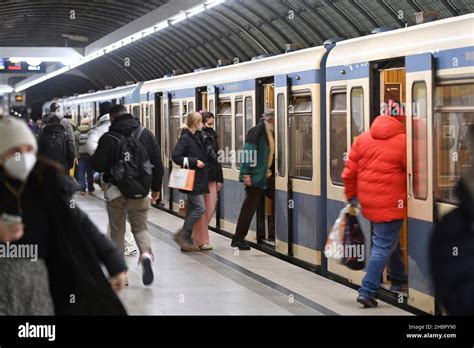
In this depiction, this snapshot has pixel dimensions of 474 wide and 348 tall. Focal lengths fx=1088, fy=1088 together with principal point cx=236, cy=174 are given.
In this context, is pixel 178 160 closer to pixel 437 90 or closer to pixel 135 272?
pixel 135 272

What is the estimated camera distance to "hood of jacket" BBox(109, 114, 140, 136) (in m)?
10.9

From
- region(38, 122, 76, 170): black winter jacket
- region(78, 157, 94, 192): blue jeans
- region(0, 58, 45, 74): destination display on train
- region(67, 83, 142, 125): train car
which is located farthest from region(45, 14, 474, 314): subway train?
region(0, 58, 45, 74): destination display on train

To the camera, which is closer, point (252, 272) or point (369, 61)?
point (369, 61)

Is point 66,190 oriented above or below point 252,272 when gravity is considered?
above

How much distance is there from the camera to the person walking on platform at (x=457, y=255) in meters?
3.93

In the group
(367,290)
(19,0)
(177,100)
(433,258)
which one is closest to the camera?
(433,258)

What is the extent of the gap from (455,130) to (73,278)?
455 centimetres

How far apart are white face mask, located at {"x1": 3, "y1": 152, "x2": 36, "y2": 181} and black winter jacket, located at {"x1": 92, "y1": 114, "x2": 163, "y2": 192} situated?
5.69m

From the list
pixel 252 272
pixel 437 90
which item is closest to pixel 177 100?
pixel 252 272

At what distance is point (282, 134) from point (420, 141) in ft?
14.4

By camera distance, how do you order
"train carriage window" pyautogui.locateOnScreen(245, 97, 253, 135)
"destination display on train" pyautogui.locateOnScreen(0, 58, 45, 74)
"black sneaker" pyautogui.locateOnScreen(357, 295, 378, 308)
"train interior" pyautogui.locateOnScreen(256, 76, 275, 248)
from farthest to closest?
"destination display on train" pyautogui.locateOnScreen(0, 58, 45, 74), "train carriage window" pyautogui.locateOnScreen(245, 97, 253, 135), "train interior" pyautogui.locateOnScreen(256, 76, 275, 248), "black sneaker" pyautogui.locateOnScreen(357, 295, 378, 308)

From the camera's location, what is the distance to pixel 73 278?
5.06 metres

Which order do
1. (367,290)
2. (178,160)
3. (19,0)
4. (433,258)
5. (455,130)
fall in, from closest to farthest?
(433,258), (455,130), (367,290), (178,160), (19,0)

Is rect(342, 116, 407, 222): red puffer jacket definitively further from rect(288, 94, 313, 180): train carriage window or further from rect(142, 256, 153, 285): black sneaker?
rect(288, 94, 313, 180): train carriage window
